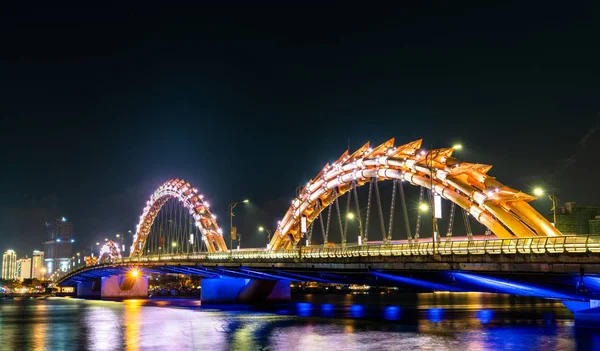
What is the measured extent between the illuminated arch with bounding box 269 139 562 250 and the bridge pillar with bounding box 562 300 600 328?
5842 millimetres

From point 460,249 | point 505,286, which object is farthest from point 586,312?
point 460,249

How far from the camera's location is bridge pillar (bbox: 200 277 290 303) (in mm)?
89625

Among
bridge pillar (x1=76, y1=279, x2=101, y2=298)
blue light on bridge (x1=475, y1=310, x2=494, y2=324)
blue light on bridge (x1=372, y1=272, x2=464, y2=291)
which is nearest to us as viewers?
blue light on bridge (x1=372, y1=272, x2=464, y2=291)

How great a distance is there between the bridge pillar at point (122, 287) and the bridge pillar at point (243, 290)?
50442 millimetres

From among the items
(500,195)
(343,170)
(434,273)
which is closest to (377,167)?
(343,170)

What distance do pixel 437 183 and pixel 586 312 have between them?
18238mm

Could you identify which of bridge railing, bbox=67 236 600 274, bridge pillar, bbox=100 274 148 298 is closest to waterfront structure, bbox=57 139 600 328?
bridge railing, bbox=67 236 600 274

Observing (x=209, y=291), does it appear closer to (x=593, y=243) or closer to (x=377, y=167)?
(x=377, y=167)

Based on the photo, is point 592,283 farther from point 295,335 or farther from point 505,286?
point 295,335

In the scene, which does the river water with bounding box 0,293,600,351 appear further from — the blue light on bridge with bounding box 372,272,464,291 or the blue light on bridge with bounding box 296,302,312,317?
the blue light on bridge with bounding box 296,302,312,317

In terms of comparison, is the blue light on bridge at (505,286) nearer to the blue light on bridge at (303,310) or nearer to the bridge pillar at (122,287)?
the blue light on bridge at (303,310)

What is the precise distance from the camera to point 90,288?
15212cm

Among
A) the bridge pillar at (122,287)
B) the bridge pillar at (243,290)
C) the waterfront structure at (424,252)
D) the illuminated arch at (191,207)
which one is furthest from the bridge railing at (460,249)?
the bridge pillar at (122,287)

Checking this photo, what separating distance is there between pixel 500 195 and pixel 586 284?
1631 centimetres
